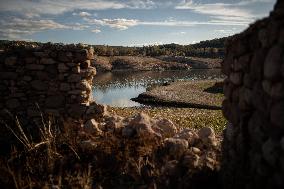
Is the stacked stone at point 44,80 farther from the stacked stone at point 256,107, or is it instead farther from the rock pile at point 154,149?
the stacked stone at point 256,107

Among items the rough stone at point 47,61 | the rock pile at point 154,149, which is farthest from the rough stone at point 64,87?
the rock pile at point 154,149

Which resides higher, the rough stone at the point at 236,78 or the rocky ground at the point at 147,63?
the rough stone at the point at 236,78

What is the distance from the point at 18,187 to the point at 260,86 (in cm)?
392

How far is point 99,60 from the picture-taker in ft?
245

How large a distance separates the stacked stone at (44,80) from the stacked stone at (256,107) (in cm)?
451

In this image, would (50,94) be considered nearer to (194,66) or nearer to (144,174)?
(144,174)

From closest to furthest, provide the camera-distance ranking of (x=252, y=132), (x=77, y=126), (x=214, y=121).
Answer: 1. (x=252, y=132)
2. (x=77, y=126)
3. (x=214, y=121)

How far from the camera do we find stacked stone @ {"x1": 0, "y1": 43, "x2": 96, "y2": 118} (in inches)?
355

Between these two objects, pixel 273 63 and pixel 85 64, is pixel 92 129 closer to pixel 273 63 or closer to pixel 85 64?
pixel 85 64

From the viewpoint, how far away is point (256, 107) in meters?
4.36

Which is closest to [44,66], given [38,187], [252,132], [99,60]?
[38,187]

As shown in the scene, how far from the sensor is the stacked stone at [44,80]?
9.01m

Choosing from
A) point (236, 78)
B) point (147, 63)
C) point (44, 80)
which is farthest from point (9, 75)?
point (147, 63)

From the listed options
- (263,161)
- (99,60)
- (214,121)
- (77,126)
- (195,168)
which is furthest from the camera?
(99,60)
